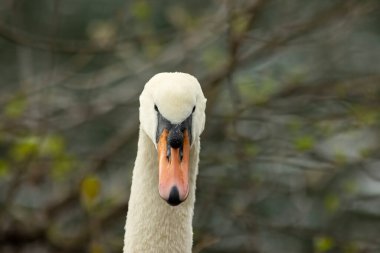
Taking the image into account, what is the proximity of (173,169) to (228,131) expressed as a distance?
117 inches

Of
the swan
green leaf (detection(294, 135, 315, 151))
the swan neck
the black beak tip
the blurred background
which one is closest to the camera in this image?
the black beak tip

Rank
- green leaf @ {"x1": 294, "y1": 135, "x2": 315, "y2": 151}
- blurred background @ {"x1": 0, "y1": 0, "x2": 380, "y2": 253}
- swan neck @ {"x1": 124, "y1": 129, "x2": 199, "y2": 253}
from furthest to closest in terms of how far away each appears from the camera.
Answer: blurred background @ {"x1": 0, "y1": 0, "x2": 380, "y2": 253} < green leaf @ {"x1": 294, "y1": 135, "x2": 315, "y2": 151} < swan neck @ {"x1": 124, "y1": 129, "x2": 199, "y2": 253}

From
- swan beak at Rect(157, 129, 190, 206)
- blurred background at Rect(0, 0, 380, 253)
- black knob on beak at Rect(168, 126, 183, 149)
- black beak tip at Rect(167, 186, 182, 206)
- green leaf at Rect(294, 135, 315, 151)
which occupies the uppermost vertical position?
blurred background at Rect(0, 0, 380, 253)

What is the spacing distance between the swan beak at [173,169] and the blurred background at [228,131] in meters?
2.08

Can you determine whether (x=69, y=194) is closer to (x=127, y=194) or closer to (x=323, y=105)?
(x=127, y=194)

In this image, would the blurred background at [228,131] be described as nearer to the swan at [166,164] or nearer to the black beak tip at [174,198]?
the swan at [166,164]

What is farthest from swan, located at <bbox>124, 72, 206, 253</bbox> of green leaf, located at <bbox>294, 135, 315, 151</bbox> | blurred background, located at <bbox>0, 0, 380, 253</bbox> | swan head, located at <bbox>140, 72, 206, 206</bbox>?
green leaf, located at <bbox>294, 135, 315, 151</bbox>

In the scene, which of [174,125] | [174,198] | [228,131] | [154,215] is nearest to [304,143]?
[228,131]

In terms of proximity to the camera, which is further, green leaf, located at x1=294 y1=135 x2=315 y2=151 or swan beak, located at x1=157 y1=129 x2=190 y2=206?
green leaf, located at x1=294 y1=135 x2=315 y2=151

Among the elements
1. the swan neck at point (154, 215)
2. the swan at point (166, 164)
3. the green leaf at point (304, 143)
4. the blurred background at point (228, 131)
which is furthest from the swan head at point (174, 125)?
the green leaf at point (304, 143)

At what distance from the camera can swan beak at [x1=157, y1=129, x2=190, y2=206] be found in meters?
3.42

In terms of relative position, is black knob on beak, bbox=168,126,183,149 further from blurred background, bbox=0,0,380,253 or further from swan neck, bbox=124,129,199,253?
blurred background, bbox=0,0,380,253

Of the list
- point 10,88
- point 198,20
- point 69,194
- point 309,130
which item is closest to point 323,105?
point 309,130

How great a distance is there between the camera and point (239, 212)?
6129mm
